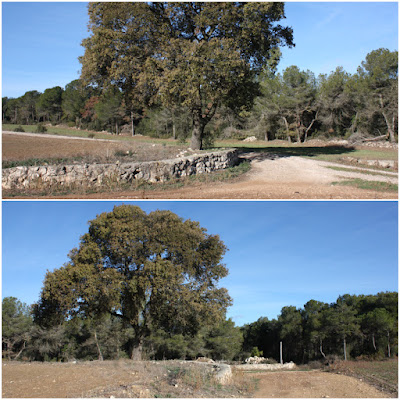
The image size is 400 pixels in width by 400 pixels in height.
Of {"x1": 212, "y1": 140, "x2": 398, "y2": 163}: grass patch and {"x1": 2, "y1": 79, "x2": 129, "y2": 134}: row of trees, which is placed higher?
{"x1": 2, "y1": 79, "x2": 129, "y2": 134}: row of trees

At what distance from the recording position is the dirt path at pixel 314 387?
11.7 metres

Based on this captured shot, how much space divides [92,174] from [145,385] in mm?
10107

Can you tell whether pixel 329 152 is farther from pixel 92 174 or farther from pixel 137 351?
pixel 137 351

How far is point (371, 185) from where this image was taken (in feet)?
57.8

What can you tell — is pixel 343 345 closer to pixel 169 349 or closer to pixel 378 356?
→ pixel 378 356

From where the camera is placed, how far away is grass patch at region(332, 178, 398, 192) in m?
16.9

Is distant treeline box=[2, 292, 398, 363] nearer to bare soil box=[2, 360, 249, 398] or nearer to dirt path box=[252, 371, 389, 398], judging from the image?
dirt path box=[252, 371, 389, 398]

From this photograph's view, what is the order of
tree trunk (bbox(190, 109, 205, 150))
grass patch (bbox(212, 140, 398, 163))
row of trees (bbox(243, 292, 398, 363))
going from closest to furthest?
tree trunk (bbox(190, 109, 205, 150)), row of trees (bbox(243, 292, 398, 363)), grass patch (bbox(212, 140, 398, 163))

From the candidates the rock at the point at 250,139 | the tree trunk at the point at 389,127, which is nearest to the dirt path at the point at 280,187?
the tree trunk at the point at 389,127

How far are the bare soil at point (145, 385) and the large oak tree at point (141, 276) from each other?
13.1 ft

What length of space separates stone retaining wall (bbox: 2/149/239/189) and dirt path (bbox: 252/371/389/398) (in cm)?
1030

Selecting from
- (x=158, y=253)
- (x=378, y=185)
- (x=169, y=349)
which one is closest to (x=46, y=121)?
(x=169, y=349)

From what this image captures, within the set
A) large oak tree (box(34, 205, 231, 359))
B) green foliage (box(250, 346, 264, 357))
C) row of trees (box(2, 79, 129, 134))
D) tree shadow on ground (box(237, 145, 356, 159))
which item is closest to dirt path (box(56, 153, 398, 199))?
large oak tree (box(34, 205, 231, 359))

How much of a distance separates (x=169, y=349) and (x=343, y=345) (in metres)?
14.1
